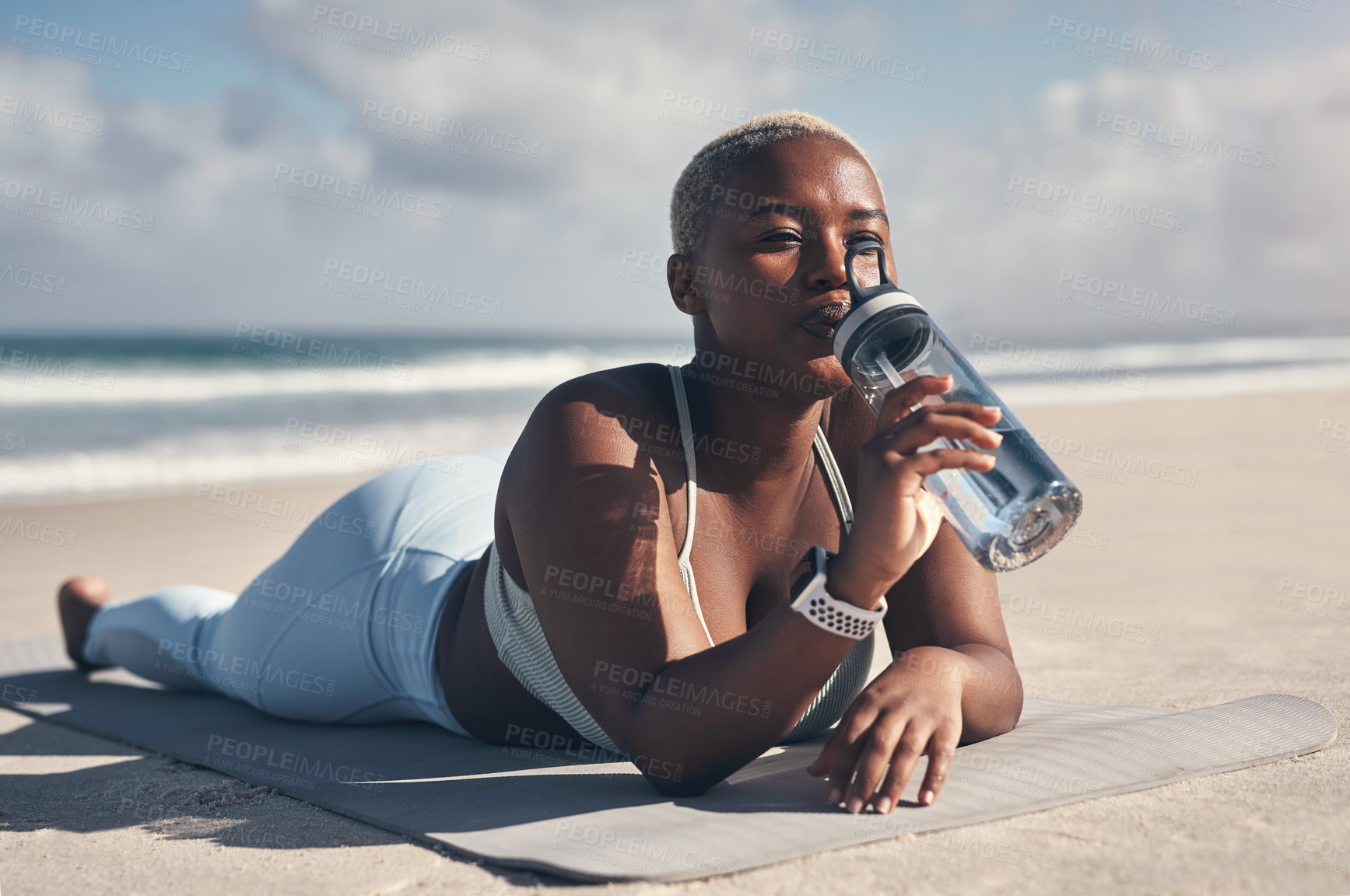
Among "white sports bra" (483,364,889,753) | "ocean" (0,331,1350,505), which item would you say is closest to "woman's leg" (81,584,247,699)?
"white sports bra" (483,364,889,753)

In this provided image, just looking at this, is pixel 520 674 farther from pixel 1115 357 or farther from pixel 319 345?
pixel 319 345

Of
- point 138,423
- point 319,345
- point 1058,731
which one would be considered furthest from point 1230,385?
point 319,345

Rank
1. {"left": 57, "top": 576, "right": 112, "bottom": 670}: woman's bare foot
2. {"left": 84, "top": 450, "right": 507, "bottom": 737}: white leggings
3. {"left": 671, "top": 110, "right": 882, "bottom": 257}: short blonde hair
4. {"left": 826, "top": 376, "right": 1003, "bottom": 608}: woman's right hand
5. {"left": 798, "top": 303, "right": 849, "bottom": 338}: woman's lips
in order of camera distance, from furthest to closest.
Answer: {"left": 57, "top": 576, "right": 112, "bottom": 670}: woman's bare foot, {"left": 84, "top": 450, "right": 507, "bottom": 737}: white leggings, {"left": 671, "top": 110, "right": 882, "bottom": 257}: short blonde hair, {"left": 798, "top": 303, "right": 849, "bottom": 338}: woman's lips, {"left": 826, "top": 376, "right": 1003, "bottom": 608}: woman's right hand

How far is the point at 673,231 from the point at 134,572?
5203 mm

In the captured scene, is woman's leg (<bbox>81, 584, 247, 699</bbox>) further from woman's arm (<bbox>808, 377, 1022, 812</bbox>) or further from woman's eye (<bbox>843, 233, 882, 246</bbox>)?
woman's eye (<bbox>843, 233, 882, 246</bbox>)

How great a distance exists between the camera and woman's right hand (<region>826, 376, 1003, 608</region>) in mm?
1811

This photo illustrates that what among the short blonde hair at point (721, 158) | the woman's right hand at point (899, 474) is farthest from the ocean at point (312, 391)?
the woman's right hand at point (899, 474)

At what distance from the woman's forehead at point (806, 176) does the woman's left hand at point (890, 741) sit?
0.98 m

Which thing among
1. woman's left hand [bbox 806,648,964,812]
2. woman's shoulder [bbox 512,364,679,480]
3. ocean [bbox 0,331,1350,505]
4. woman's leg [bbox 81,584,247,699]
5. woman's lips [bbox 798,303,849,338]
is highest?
woman's lips [bbox 798,303,849,338]

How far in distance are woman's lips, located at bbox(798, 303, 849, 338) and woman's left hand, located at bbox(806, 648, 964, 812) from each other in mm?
703

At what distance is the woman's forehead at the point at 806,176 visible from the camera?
2.25 metres

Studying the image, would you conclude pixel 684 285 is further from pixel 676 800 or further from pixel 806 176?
pixel 676 800

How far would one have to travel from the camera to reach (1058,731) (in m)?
2.63

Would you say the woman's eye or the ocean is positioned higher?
the woman's eye
